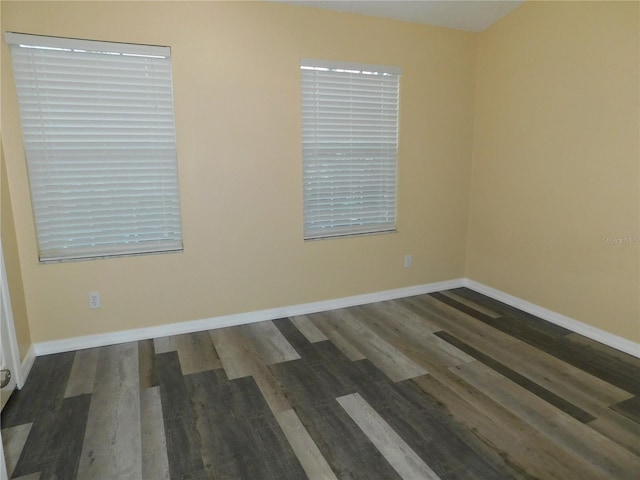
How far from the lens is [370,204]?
367 cm

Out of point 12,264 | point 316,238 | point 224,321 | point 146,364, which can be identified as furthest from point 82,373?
point 316,238

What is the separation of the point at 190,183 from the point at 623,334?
11.0ft

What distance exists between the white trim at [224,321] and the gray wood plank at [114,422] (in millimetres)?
166

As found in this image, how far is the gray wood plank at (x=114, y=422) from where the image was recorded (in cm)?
178

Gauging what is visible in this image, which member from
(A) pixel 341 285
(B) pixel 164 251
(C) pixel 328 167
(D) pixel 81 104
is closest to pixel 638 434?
(A) pixel 341 285

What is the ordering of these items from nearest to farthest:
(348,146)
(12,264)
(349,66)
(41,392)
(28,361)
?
(41,392)
(12,264)
(28,361)
(349,66)
(348,146)

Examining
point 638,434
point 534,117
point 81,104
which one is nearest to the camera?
point 638,434

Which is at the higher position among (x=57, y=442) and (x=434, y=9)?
(x=434, y=9)

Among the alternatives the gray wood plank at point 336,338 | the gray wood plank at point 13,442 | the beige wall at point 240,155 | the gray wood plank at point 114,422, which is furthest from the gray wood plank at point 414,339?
the gray wood plank at point 13,442

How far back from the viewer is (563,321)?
3229mm

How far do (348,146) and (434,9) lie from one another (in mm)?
1323

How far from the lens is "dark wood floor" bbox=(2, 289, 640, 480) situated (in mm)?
1798

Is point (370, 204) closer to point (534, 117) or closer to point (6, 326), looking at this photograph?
point (534, 117)

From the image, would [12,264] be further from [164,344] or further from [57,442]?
[57,442]
